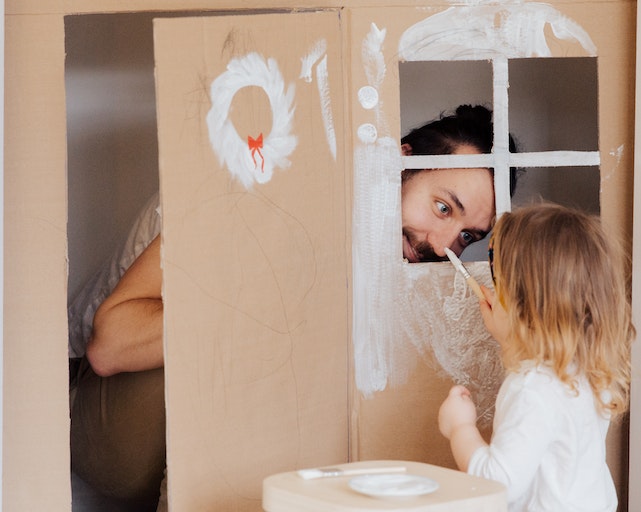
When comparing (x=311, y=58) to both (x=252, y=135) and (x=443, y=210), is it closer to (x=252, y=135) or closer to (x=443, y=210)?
(x=252, y=135)

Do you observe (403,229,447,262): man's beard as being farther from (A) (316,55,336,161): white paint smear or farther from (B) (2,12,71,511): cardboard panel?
(B) (2,12,71,511): cardboard panel

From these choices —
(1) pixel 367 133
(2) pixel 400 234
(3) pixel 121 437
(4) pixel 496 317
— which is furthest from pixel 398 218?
(3) pixel 121 437

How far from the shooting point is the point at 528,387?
1479mm

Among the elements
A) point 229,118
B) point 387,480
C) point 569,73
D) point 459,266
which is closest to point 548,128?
point 569,73

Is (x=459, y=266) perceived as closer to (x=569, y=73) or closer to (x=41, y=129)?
(x=569, y=73)

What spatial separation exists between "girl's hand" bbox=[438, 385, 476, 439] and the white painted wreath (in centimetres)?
61

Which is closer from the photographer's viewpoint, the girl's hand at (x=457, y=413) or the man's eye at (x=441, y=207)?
the girl's hand at (x=457, y=413)

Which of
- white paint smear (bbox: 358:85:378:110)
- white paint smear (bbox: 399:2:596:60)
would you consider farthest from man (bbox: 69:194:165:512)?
white paint smear (bbox: 399:2:596:60)

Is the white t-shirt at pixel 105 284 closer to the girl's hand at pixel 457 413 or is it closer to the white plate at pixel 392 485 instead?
the girl's hand at pixel 457 413

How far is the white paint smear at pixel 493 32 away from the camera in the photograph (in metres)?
2.01

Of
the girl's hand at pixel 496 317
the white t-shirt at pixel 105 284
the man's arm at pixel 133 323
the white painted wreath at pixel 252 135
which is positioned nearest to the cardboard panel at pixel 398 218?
the white painted wreath at pixel 252 135

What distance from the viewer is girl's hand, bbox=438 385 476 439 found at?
1.58m

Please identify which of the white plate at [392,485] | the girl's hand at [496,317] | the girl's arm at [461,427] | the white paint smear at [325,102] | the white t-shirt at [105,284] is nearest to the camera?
the white plate at [392,485]

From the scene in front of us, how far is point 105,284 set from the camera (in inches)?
103
